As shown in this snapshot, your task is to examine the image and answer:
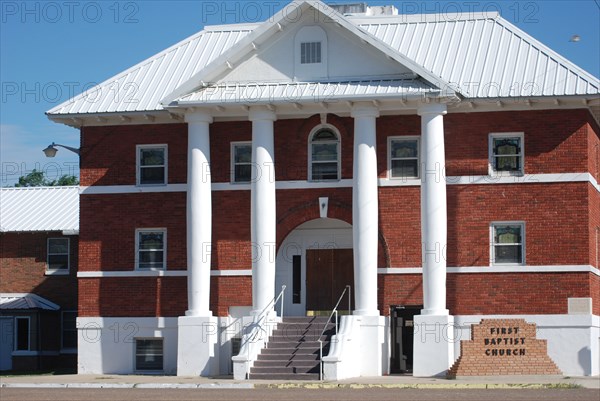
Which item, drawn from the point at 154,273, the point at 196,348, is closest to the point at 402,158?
the point at 196,348

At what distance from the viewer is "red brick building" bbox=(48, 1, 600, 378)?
121 feet

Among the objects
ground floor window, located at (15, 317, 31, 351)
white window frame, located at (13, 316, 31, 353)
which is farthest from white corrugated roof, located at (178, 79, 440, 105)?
ground floor window, located at (15, 317, 31, 351)

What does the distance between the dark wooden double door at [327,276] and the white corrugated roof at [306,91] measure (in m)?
5.43

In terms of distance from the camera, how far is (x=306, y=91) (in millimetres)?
37438

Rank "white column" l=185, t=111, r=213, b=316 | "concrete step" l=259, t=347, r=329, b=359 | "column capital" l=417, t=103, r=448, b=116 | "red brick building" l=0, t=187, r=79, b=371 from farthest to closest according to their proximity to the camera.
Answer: "red brick building" l=0, t=187, r=79, b=371 → "white column" l=185, t=111, r=213, b=316 → "column capital" l=417, t=103, r=448, b=116 → "concrete step" l=259, t=347, r=329, b=359

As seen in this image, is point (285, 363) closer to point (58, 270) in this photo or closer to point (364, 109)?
point (364, 109)

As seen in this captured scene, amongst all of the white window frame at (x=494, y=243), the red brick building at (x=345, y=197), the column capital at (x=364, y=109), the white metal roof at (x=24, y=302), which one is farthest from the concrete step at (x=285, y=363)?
the white metal roof at (x=24, y=302)

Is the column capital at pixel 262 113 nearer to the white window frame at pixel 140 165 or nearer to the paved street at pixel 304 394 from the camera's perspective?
the white window frame at pixel 140 165

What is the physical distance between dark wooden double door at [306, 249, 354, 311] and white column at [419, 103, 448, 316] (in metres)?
3.57

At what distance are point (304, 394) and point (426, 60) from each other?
14632 millimetres

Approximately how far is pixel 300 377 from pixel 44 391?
Result: 7059mm

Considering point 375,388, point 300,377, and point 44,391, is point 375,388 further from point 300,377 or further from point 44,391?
point 44,391

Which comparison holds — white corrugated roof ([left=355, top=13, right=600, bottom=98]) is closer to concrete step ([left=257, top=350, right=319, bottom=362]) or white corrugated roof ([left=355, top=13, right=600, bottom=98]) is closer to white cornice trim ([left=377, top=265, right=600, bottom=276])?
white cornice trim ([left=377, top=265, right=600, bottom=276])

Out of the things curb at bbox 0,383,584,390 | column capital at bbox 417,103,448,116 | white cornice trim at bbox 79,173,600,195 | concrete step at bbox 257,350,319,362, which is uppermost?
column capital at bbox 417,103,448,116
